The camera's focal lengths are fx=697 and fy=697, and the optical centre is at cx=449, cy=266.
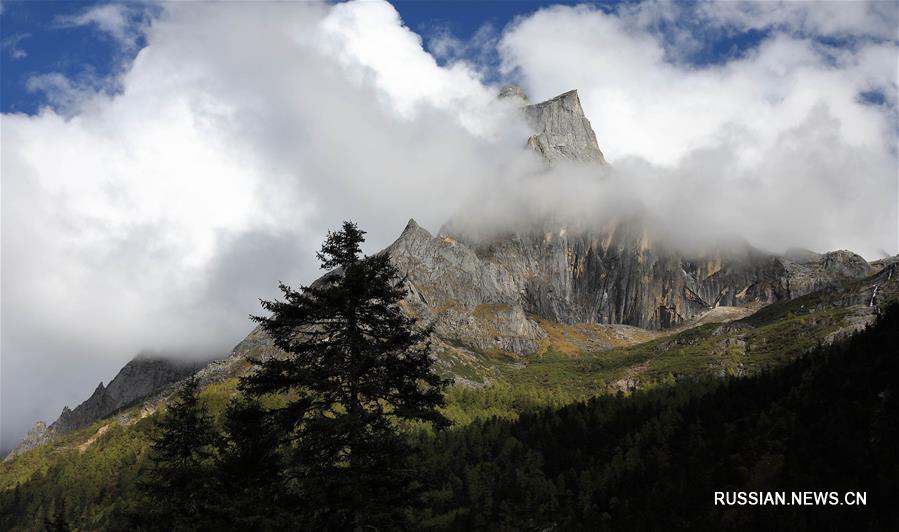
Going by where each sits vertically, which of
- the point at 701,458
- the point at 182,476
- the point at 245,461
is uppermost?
the point at 245,461

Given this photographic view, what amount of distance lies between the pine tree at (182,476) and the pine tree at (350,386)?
9366 millimetres

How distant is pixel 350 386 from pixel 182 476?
58.4ft

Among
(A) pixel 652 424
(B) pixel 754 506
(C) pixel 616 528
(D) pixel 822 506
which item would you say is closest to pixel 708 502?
(B) pixel 754 506

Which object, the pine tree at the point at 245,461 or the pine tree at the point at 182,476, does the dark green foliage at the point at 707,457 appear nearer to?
the pine tree at the point at 245,461

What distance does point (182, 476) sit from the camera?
3781 cm

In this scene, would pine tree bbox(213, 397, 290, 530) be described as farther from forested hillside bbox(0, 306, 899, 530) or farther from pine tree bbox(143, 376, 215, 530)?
forested hillside bbox(0, 306, 899, 530)

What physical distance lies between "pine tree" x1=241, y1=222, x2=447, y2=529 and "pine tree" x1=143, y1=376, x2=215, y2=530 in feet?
30.7

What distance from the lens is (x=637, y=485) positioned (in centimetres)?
14738

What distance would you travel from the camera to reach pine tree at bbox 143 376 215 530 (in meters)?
34.2

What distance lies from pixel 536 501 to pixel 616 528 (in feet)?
111

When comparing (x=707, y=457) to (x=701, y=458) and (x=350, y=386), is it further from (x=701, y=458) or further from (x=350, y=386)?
(x=350, y=386)

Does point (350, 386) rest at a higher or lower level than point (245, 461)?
higher

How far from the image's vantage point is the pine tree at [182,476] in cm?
3422

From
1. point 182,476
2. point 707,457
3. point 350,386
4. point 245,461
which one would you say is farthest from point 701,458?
point 350,386
